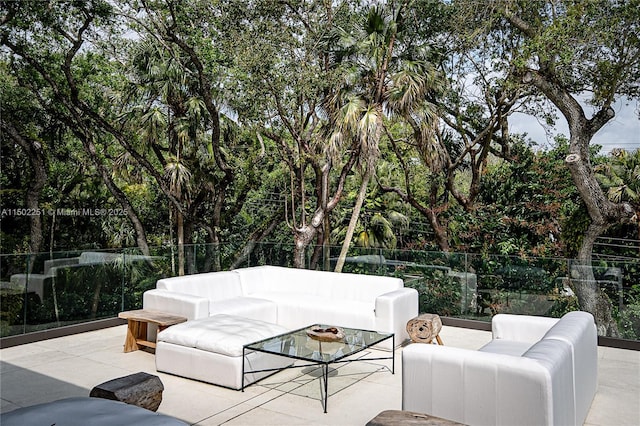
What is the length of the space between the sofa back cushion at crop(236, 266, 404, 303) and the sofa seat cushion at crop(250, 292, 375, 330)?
0.63 feet

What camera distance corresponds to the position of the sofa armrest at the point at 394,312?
18.4 ft

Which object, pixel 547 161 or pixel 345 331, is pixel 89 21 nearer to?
pixel 345 331

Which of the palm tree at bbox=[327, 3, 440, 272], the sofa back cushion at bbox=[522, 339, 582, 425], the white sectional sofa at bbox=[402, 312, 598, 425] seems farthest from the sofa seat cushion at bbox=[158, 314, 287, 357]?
the palm tree at bbox=[327, 3, 440, 272]

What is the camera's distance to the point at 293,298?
6301 millimetres

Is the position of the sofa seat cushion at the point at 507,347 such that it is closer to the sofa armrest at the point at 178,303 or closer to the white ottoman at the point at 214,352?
the white ottoman at the point at 214,352

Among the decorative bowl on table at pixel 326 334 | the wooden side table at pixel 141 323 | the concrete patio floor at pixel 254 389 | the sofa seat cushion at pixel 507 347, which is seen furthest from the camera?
the wooden side table at pixel 141 323

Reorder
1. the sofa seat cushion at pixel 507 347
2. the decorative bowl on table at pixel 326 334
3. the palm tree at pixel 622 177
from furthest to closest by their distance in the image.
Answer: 1. the palm tree at pixel 622 177
2. the decorative bowl on table at pixel 326 334
3. the sofa seat cushion at pixel 507 347

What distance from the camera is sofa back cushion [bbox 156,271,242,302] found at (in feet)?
19.2

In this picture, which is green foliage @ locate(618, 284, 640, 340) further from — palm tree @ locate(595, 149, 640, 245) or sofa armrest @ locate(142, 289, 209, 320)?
sofa armrest @ locate(142, 289, 209, 320)

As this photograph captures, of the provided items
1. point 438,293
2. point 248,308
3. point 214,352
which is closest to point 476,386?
point 214,352

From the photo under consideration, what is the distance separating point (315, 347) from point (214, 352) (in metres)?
0.85

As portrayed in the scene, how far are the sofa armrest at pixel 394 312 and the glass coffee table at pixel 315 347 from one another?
74 centimetres

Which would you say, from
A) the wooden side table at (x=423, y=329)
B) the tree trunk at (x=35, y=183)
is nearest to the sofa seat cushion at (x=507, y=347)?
the wooden side table at (x=423, y=329)

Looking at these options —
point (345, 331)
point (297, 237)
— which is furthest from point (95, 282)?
point (297, 237)
